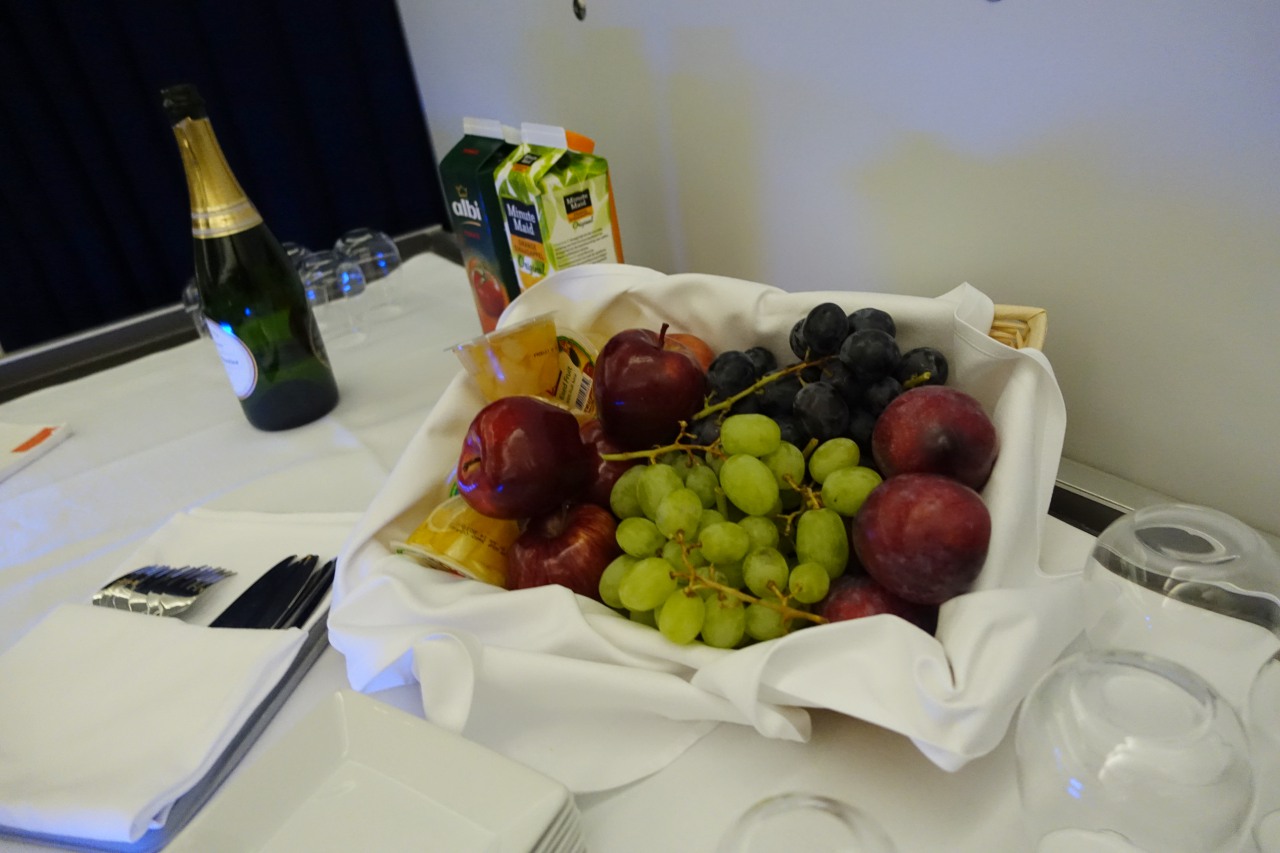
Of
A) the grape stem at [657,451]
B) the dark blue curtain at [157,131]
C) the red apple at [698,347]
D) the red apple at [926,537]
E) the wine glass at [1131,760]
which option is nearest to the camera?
the wine glass at [1131,760]

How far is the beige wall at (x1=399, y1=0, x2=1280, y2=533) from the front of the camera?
486 millimetres

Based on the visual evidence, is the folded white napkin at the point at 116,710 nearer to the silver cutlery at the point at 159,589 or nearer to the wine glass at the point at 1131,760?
the silver cutlery at the point at 159,589

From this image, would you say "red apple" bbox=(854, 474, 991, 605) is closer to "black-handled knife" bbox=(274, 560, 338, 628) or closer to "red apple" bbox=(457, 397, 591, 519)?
"red apple" bbox=(457, 397, 591, 519)

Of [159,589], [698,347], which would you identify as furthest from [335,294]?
[698,347]

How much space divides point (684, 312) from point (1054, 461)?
31 centimetres

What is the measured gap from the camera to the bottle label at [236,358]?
817 mm

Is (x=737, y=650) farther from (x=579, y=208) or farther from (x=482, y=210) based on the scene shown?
(x=482, y=210)

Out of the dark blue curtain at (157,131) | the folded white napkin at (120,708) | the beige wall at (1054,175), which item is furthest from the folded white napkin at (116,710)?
the dark blue curtain at (157,131)

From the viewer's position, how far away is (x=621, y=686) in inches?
16.6

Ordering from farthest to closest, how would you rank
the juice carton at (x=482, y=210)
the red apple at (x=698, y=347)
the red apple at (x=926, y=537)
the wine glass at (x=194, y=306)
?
the wine glass at (x=194, y=306), the juice carton at (x=482, y=210), the red apple at (x=698, y=347), the red apple at (x=926, y=537)

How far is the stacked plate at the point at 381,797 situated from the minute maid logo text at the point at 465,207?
62 cm

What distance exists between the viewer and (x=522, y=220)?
82cm

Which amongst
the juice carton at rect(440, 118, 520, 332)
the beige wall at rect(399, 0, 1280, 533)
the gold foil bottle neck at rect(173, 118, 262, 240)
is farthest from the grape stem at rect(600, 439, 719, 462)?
the gold foil bottle neck at rect(173, 118, 262, 240)

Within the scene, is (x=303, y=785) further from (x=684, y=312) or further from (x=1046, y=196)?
(x=1046, y=196)
